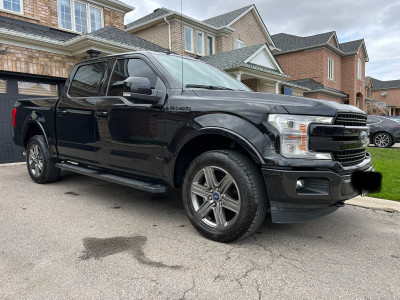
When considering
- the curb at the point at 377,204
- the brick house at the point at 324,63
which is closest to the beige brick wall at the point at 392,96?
the brick house at the point at 324,63

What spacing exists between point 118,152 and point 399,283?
9.96 ft

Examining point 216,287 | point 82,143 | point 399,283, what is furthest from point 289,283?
point 82,143

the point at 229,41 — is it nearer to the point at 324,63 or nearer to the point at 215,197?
the point at 324,63

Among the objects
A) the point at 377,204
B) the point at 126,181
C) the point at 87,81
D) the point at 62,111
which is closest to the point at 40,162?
the point at 62,111

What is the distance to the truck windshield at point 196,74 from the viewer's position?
3590mm

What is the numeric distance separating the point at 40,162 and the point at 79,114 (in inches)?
63.3

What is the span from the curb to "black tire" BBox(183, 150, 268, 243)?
2305 millimetres

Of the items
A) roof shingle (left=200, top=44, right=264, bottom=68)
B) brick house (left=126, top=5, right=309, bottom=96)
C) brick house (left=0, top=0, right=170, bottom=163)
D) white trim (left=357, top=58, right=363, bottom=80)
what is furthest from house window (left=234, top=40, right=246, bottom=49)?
white trim (left=357, top=58, right=363, bottom=80)

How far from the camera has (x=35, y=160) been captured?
550 cm

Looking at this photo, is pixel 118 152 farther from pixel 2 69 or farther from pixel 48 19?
pixel 48 19

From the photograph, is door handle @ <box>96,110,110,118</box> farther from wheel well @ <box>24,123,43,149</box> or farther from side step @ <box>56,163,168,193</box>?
wheel well @ <box>24,123,43,149</box>

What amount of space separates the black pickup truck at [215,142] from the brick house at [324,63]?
21.1m

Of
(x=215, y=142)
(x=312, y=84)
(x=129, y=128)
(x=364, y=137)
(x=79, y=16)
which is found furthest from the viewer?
(x=312, y=84)

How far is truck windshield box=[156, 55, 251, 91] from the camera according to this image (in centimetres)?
359
